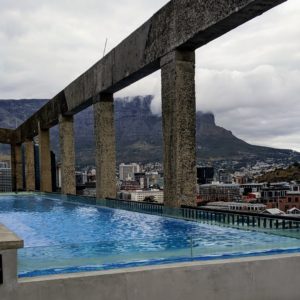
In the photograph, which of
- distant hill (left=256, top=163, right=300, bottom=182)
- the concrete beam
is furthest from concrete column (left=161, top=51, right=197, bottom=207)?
distant hill (left=256, top=163, right=300, bottom=182)

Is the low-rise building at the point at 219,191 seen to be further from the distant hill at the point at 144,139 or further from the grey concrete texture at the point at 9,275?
the grey concrete texture at the point at 9,275

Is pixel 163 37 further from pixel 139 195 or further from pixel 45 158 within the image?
pixel 139 195

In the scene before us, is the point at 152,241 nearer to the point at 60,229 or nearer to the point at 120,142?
the point at 60,229

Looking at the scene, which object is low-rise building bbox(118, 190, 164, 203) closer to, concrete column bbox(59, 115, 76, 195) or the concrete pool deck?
concrete column bbox(59, 115, 76, 195)

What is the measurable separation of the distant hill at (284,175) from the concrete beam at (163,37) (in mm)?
114940

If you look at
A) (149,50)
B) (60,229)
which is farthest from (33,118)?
(60,229)

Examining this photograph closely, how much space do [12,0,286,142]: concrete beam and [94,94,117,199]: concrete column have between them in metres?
0.59

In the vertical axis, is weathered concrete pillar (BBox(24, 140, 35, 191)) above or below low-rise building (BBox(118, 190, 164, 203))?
above

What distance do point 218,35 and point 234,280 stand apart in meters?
→ 7.60

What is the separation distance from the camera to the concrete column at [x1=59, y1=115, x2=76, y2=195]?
2494 centimetres

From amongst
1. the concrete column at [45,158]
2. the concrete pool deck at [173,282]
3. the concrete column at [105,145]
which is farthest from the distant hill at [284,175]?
the concrete pool deck at [173,282]

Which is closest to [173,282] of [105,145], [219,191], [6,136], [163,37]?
[163,37]

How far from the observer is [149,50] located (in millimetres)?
14102

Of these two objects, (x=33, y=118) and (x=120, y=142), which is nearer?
(x=33, y=118)
